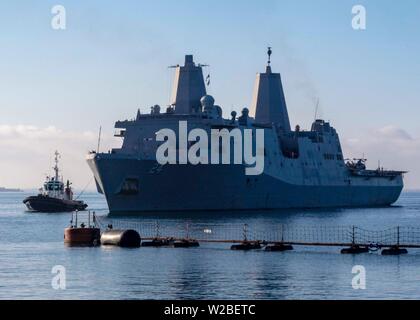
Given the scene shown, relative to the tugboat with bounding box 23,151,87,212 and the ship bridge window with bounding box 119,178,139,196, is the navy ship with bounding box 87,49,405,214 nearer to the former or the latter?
the ship bridge window with bounding box 119,178,139,196

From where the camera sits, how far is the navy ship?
89375mm

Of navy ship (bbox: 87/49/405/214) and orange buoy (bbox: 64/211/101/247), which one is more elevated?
navy ship (bbox: 87/49/405/214)

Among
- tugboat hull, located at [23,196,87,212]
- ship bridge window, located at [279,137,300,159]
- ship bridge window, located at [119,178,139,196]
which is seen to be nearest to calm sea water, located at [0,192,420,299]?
ship bridge window, located at [119,178,139,196]

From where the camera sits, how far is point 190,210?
9206 centimetres

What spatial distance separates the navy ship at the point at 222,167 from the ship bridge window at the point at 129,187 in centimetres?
10

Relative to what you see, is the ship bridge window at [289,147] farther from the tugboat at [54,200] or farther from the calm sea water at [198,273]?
the calm sea water at [198,273]

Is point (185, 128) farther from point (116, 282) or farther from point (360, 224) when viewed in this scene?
point (116, 282)

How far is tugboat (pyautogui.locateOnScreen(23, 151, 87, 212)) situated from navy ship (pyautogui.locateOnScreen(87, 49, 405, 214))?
1993cm

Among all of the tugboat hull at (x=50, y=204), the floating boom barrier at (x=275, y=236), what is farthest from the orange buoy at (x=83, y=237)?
the tugboat hull at (x=50, y=204)

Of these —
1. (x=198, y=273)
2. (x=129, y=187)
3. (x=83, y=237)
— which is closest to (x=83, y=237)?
(x=83, y=237)

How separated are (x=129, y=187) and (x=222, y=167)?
9297 millimetres

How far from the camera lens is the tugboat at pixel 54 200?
382ft

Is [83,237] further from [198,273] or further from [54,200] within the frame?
[54,200]
